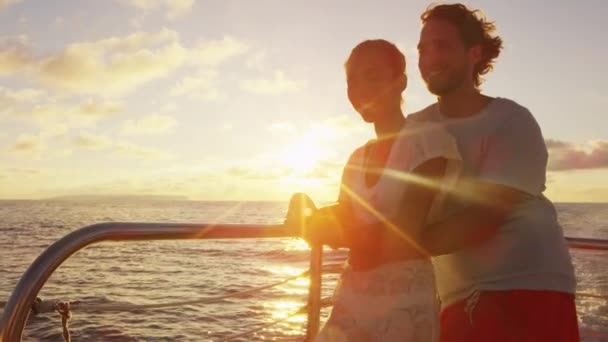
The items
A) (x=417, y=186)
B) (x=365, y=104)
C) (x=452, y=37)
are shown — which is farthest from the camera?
(x=452, y=37)

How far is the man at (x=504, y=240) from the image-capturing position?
5.82ft

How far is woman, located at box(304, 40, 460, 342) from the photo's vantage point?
5.41 feet

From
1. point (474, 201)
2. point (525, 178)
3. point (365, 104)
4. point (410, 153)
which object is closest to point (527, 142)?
point (525, 178)

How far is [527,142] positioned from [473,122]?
209 millimetres

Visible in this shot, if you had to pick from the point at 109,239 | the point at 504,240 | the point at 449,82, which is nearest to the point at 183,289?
the point at 109,239

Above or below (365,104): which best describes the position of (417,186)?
below

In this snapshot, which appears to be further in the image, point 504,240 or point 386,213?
point 504,240

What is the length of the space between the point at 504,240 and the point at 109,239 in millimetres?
1289

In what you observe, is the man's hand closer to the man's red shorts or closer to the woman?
the woman

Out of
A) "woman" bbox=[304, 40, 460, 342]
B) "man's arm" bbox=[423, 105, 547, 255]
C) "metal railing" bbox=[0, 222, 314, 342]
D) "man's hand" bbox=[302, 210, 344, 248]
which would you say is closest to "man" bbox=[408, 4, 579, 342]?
"man's arm" bbox=[423, 105, 547, 255]

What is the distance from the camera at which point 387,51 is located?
74.7 inches

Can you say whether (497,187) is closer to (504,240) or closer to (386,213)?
(504,240)

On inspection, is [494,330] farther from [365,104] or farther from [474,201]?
[365,104]

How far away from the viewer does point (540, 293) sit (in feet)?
5.90
